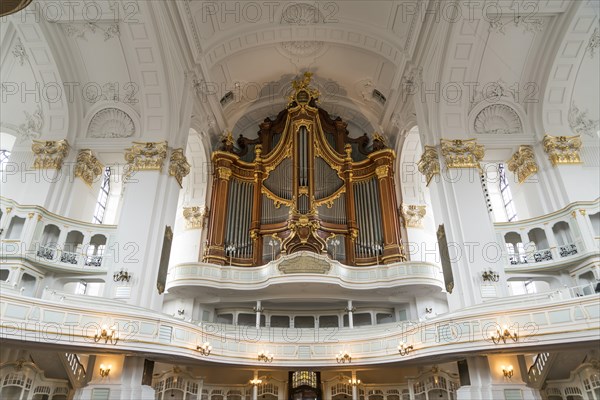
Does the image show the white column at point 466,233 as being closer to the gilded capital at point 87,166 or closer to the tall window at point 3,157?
the gilded capital at point 87,166

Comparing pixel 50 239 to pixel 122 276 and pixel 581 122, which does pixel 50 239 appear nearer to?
pixel 122 276

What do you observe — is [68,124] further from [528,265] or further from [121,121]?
[528,265]

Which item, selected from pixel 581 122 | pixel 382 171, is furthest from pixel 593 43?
pixel 382 171

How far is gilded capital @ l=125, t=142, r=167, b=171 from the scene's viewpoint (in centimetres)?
1656

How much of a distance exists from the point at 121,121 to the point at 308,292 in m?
10.9

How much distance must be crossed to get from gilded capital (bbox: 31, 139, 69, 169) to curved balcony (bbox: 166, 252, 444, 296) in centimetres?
617

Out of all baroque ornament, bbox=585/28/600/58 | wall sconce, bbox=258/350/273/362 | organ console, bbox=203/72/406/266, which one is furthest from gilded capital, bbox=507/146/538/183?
wall sconce, bbox=258/350/273/362

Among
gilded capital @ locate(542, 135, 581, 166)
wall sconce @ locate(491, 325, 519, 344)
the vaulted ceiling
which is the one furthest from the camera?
gilded capital @ locate(542, 135, 581, 166)

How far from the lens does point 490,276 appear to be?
13.8m

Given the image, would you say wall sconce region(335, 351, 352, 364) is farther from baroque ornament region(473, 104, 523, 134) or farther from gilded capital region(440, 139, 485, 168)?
baroque ornament region(473, 104, 523, 134)

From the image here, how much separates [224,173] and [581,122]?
16.0 metres

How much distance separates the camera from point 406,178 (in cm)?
2303

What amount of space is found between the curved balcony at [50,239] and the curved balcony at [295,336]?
225cm

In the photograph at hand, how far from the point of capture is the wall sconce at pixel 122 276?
46.2ft
